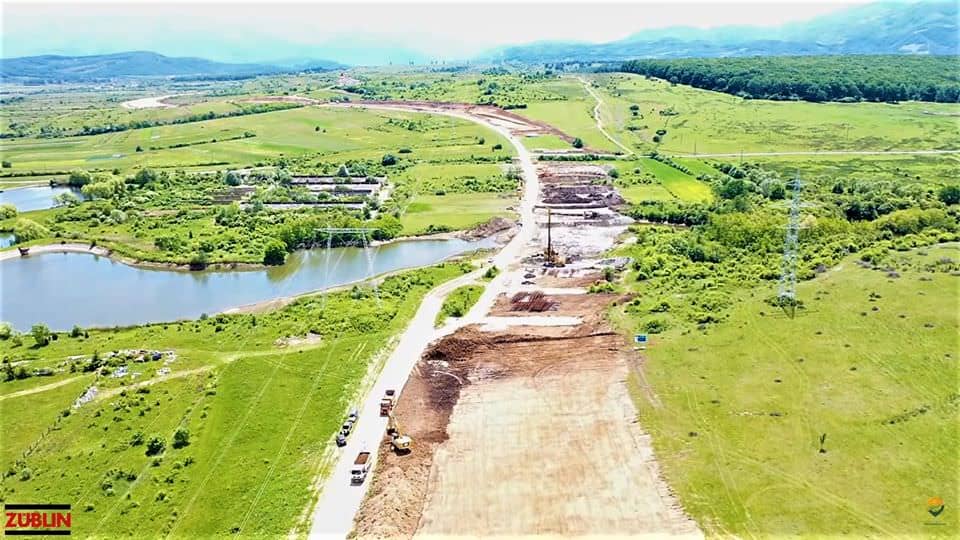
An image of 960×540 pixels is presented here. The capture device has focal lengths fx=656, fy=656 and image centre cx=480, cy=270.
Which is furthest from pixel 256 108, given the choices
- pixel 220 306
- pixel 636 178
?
pixel 220 306

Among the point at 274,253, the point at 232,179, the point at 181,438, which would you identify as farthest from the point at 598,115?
the point at 181,438

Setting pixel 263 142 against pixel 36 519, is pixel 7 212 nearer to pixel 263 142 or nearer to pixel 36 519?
pixel 263 142

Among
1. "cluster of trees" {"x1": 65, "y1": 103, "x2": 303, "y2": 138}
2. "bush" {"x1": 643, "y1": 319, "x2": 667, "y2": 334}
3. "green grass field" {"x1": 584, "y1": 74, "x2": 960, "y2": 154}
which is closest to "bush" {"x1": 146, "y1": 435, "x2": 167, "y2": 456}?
"bush" {"x1": 643, "y1": 319, "x2": 667, "y2": 334}

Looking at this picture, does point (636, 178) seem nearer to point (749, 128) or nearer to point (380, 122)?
point (749, 128)

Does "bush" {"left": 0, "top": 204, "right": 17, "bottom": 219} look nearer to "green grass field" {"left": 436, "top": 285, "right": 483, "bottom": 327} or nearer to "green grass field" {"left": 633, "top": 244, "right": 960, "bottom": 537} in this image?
"green grass field" {"left": 436, "top": 285, "right": 483, "bottom": 327}

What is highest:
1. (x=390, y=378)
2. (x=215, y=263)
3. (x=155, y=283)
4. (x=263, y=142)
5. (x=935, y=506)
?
(x=263, y=142)

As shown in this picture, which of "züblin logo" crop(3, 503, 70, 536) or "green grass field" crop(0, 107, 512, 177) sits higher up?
"green grass field" crop(0, 107, 512, 177)
